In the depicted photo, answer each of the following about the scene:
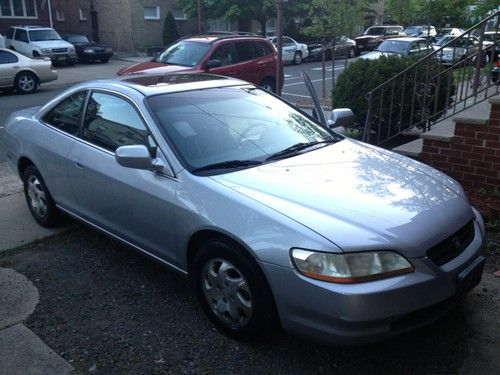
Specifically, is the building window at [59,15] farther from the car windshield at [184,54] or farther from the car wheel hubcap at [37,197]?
the car wheel hubcap at [37,197]

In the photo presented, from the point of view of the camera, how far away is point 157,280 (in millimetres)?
4055

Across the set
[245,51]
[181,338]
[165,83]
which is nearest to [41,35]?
[245,51]

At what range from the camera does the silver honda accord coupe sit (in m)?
2.71

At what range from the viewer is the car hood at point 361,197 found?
9.15 ft

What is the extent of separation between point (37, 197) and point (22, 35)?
836 inches

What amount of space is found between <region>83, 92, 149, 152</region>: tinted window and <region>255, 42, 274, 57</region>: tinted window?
9.10 metres

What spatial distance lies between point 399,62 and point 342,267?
18.0ft

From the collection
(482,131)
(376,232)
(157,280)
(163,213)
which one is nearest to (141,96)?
(163,213)

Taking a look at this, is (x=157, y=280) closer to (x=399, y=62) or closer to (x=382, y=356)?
(x=382, y=356)

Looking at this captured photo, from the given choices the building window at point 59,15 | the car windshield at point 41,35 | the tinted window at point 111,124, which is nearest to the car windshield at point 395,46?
the car windshield at point 41,35

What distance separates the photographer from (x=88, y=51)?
26.0m

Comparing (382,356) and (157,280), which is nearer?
(382,356)

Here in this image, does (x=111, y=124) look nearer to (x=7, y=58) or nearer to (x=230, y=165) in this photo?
(x=230, y=165)

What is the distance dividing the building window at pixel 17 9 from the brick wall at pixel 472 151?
30018mm
